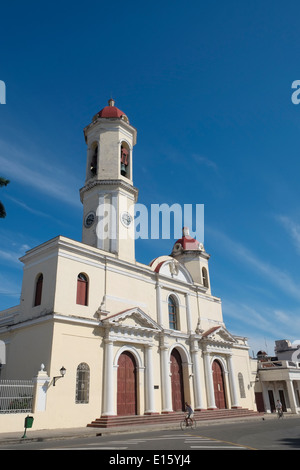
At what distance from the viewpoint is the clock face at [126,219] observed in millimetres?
25444

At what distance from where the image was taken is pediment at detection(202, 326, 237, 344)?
27.7m

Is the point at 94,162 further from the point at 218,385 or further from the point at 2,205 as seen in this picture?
the point at 218,385

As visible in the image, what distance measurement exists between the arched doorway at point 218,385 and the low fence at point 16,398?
1592 centimetres

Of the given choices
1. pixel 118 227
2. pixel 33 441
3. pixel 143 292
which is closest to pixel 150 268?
pixel 143 292

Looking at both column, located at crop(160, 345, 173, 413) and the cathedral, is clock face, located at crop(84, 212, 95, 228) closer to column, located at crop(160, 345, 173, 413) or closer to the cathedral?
the cathedral

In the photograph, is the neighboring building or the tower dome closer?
the tower dome

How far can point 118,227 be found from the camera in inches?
974

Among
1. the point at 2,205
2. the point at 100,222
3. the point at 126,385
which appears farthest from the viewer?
the point at 100,222

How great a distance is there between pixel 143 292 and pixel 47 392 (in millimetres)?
9620

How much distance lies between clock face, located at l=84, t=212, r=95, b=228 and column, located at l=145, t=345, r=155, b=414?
9.35 m

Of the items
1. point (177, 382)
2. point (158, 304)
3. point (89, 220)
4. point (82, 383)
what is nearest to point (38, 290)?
point (82, 383)

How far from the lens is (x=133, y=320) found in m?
22.1

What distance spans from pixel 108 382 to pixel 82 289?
5.22 meters

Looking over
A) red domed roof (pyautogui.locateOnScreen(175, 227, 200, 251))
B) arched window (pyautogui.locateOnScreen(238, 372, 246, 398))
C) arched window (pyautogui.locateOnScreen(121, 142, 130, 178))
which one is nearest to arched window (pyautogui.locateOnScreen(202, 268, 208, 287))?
red domed roof (pyautogui.locateOnScreen(175, 227, 200, 251))
